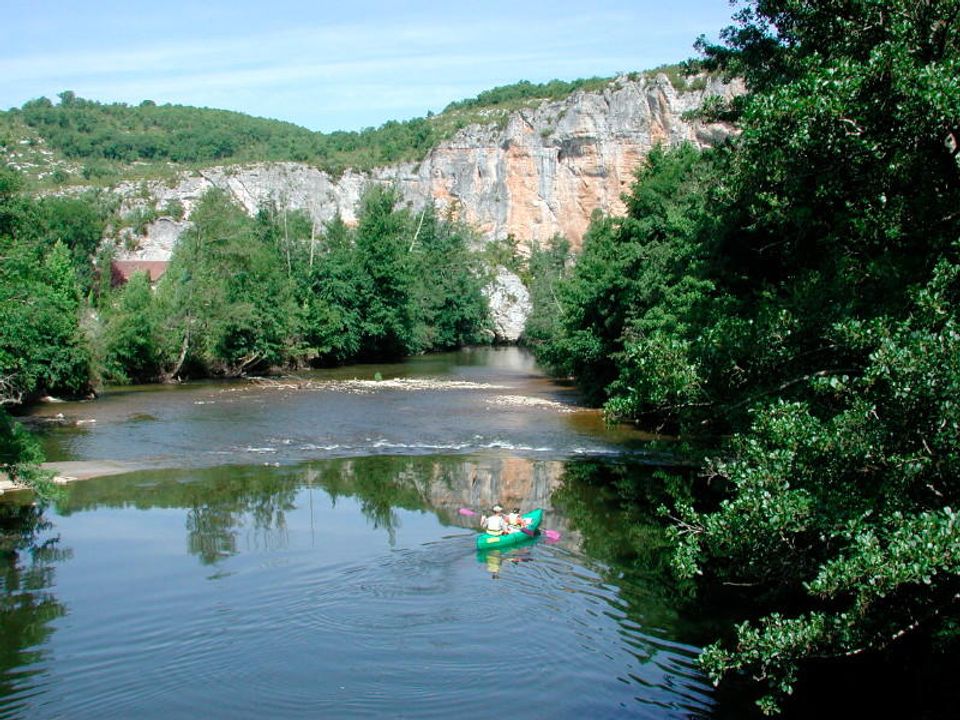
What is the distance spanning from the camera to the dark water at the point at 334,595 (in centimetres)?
1091

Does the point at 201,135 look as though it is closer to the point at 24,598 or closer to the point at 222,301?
the point at 222,301

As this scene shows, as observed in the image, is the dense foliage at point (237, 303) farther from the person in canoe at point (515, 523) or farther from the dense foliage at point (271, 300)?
the person in canoe at point (515, 523)

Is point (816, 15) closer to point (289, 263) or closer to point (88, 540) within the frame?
point (88, 540)

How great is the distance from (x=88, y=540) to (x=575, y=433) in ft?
56.4

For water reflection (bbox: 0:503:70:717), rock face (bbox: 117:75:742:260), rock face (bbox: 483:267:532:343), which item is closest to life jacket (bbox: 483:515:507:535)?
water reflection (bbox: 0:503:70:717)

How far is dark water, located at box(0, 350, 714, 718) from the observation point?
10.9 meters

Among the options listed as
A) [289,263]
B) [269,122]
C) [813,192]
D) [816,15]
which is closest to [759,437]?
[813,192]

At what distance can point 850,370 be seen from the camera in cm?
933

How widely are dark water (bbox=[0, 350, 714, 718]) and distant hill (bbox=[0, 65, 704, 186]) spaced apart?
3358 inches

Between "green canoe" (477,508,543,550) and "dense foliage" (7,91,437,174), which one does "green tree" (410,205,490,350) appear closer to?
"dense foliage" (7,91,437,174)

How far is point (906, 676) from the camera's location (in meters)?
10.5

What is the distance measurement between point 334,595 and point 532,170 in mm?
99881

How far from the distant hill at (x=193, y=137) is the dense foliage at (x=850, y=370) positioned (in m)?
99.0

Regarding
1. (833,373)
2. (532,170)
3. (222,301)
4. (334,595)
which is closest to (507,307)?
(532,170)
